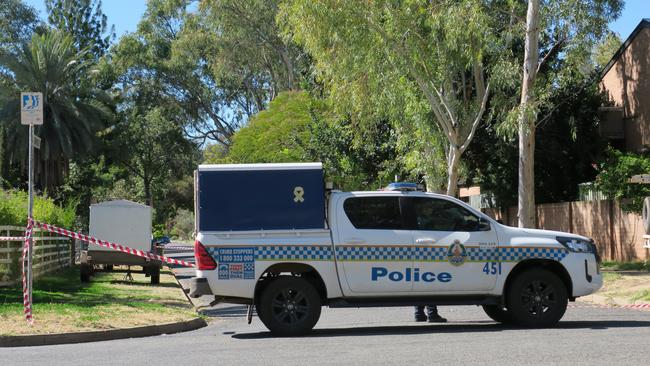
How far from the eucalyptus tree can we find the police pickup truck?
11504 mm

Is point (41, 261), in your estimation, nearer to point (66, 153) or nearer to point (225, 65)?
point (66, 153)

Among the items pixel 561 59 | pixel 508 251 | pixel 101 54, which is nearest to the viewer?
pixel 508 251

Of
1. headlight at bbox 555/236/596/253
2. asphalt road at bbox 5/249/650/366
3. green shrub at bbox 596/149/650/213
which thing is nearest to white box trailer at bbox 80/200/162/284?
asphalt road at bbox 5/249/650/366

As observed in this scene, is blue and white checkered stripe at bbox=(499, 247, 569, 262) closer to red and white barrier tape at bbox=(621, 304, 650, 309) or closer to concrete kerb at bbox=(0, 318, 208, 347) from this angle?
red and white barrier tape at bbox=(621, 304, 650, 309)

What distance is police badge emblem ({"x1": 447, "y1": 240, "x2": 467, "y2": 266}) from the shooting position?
38.8 ft

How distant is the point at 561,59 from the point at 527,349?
21.0 metres

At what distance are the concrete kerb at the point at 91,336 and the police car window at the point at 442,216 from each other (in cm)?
426

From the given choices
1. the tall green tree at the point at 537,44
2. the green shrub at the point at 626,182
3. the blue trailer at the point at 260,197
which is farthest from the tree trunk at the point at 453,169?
the blue trailer at the point at 260,197

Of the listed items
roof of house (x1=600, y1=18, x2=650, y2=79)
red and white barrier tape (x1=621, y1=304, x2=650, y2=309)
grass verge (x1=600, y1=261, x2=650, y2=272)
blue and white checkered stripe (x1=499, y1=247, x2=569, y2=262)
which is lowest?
red and white barrier tape (x1=621, y1=304, x2=650, y2=309)

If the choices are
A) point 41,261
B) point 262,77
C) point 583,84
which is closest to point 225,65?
point 262,77

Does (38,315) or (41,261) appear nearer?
(38,315)

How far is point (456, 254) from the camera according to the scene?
38.9 feet

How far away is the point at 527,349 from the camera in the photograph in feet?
31.5

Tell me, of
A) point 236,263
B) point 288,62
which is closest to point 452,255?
point 236,263
